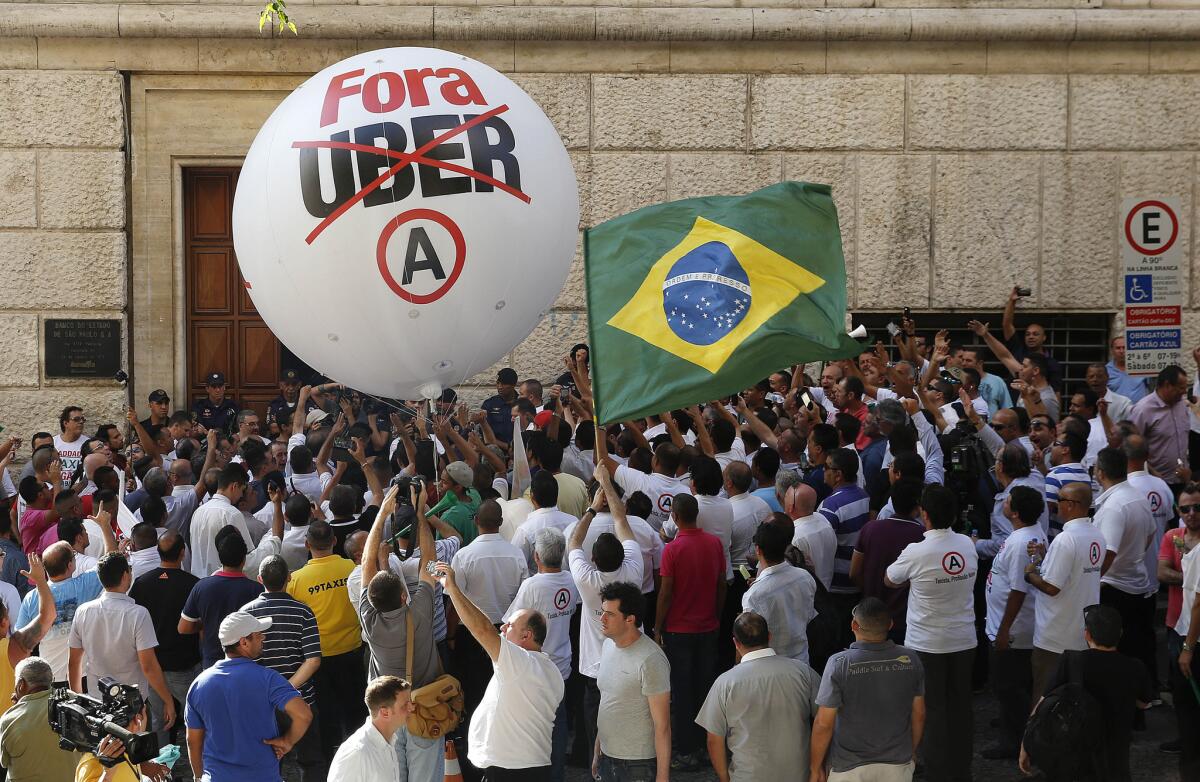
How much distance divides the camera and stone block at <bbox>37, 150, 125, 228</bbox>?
790 cm

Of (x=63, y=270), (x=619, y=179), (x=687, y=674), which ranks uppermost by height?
(x=619, y=179)

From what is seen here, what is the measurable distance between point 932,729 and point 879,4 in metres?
7.80

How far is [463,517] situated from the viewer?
28.0 feet

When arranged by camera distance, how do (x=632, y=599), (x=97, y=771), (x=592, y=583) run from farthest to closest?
(x=592, y=583), (x=632, y=599), (x=97, y=771)

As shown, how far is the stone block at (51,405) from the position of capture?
12914 mm

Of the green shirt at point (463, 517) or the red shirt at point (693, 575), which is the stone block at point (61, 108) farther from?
the red shirt at point (693, 575)

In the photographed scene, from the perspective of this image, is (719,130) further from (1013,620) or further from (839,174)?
(1013,620)

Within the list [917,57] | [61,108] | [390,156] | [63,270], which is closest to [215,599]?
[390,156]

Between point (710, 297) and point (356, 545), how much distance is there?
2.45 meters

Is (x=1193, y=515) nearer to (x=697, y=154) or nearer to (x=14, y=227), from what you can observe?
(x=697, y=154)

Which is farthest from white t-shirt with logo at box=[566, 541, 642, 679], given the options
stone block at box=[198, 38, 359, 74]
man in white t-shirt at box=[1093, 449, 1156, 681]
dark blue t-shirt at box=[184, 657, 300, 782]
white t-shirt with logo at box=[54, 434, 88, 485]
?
stone block at box=[198, 38, 359, 74]

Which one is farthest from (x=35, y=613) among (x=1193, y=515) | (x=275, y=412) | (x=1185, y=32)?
(x=1185, y=32)

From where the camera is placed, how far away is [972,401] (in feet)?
33.7

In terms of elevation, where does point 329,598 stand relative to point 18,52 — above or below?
below
